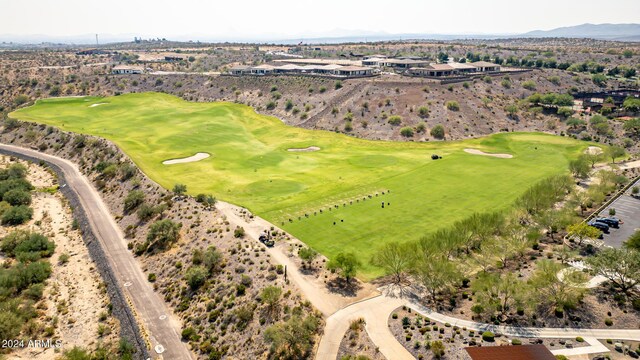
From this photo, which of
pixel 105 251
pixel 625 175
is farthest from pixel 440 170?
pixel 105 251

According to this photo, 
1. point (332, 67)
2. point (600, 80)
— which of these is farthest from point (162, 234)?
point (600, 80)

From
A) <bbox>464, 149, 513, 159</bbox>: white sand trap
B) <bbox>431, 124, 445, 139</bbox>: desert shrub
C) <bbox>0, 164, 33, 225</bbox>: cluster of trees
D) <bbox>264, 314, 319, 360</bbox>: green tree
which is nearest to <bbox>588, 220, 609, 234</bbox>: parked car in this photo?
<bbox>464, 149, 513, 159</bbox>: white sand trap

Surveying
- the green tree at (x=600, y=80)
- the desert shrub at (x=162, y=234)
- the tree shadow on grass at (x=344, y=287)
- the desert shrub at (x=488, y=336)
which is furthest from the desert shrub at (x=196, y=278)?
the green tree at (x=600, y=80)

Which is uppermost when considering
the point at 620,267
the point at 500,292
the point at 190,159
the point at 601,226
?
the point at 190,159

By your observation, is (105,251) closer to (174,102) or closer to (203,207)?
(203,207)

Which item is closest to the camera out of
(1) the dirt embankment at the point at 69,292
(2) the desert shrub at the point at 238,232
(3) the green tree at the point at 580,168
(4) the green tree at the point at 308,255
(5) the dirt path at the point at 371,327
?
(5) the dirt path at the point at 371,327

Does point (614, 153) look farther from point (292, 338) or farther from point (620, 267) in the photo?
point (292, 338)

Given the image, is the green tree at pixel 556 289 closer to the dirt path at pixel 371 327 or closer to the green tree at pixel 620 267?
the green tree at pixel 620 267
